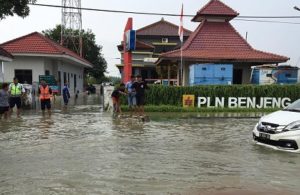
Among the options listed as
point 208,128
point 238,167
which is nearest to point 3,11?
point 238,167

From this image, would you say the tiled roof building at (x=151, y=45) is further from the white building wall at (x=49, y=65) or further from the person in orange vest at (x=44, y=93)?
the person in orange vest at (x=44, y=93)

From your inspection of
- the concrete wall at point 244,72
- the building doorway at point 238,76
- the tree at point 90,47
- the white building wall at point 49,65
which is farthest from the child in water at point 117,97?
the tree at point 90,47

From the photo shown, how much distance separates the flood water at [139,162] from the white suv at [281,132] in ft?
0.84

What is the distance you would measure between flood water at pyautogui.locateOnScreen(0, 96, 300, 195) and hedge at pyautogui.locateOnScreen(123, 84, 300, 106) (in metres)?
8.11

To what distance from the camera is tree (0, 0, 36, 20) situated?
28.0 ft

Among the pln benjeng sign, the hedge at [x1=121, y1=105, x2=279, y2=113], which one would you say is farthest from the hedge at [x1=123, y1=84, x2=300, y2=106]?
the hedge at [x1=121, y1=105, x2=279, y2=113]

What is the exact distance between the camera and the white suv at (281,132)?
374 inches

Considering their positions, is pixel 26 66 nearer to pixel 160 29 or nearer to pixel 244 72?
pixel 244 72

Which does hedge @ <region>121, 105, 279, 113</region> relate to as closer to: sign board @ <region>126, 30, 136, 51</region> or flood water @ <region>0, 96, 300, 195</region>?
sign board @ <region>126, 30, 136, 51</region>

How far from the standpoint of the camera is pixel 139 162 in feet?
27.7

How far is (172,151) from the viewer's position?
9.77m

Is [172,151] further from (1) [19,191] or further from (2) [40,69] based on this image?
(2) [40,69]

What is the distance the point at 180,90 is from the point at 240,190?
15.7 metres

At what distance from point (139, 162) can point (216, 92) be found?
14438 millimetres
